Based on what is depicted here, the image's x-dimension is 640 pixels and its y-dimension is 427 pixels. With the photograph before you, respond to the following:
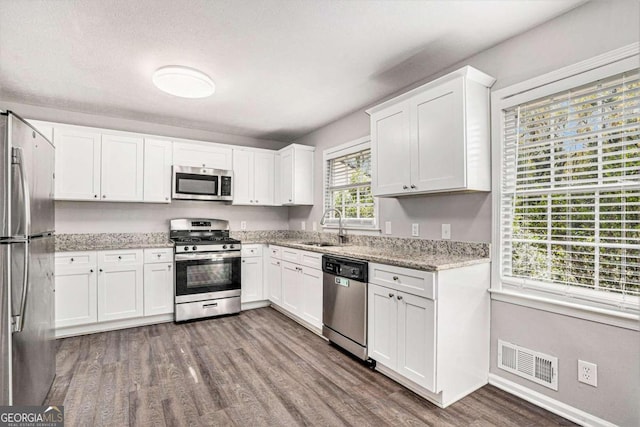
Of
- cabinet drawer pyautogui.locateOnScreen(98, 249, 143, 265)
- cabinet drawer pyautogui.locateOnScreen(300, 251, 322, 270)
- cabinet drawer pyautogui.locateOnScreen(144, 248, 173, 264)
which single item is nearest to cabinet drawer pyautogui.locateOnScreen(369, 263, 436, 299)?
cabinet drawer pyautogui.locateOnScreen(300, 251, 322, 270)

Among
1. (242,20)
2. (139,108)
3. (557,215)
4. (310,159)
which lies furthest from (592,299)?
(139,108)

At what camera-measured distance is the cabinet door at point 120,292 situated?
11.5 ft

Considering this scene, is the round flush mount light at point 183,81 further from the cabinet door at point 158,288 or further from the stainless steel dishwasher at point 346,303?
the cabinet door at point 158,288

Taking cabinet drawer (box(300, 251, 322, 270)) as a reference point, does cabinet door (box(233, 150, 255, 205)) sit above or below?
above

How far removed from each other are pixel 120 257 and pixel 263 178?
83.9 inches

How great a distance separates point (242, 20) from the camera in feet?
6.93

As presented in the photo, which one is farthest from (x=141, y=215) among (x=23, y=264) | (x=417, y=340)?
(x=417, y=340)

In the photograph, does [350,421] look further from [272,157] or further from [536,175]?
[272,157]

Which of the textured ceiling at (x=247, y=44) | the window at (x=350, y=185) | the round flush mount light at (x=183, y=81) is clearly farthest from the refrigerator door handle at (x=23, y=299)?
the window at (x=350, y=185)

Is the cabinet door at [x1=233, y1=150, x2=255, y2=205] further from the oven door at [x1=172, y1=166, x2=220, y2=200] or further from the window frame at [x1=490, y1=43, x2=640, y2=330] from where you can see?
the window frame at [x1=490, y1=43, x2=640, y2=330]

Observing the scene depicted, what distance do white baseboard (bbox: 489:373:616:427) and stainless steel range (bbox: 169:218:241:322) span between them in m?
3.03

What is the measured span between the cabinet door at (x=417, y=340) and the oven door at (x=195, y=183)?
9.89 feet

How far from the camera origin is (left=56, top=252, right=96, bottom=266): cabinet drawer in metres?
3.29

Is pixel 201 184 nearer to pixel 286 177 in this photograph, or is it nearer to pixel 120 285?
pixel 286 177
